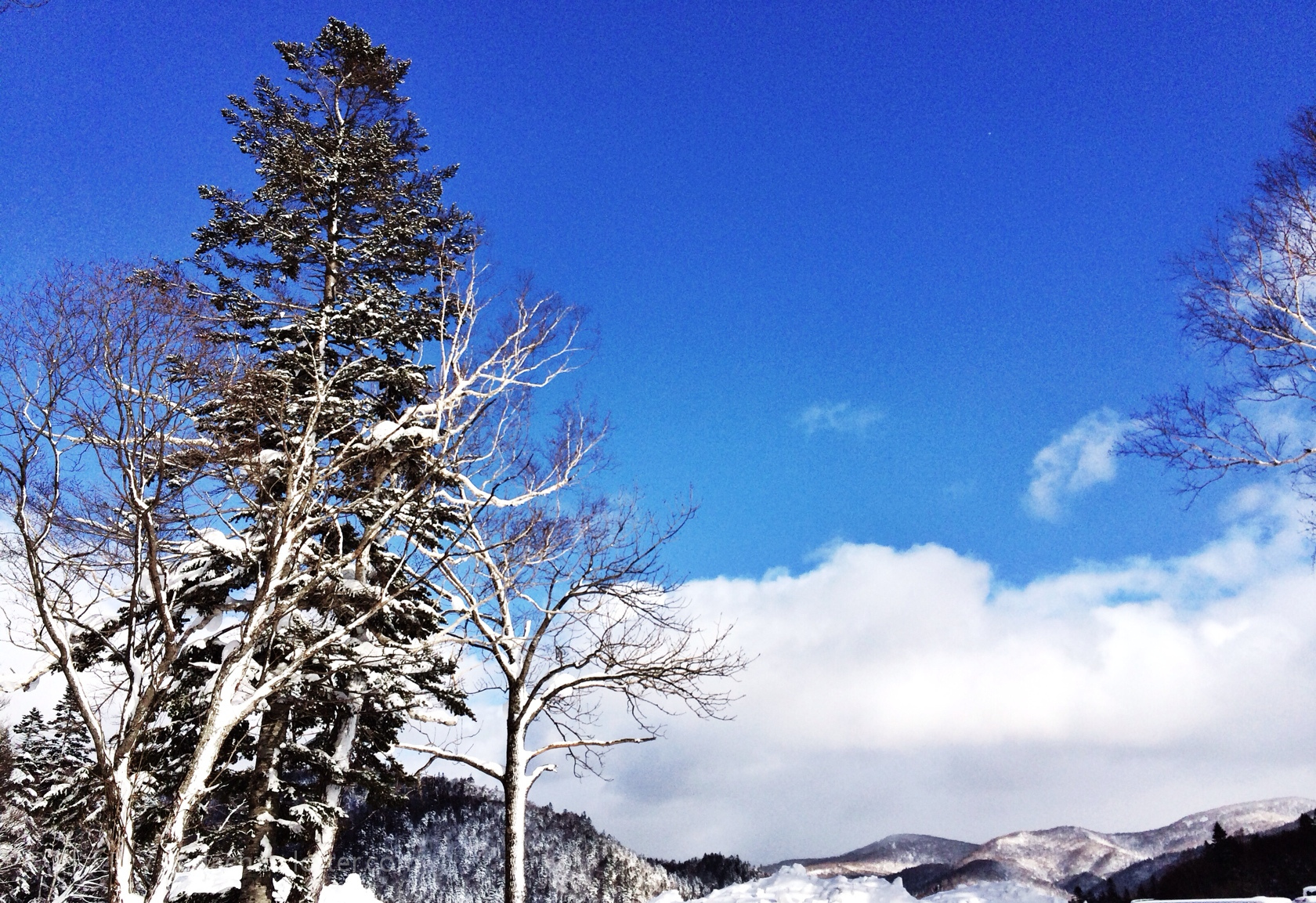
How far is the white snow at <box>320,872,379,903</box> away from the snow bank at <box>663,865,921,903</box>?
1339 centimetres

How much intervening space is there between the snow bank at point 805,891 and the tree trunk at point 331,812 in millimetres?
5902

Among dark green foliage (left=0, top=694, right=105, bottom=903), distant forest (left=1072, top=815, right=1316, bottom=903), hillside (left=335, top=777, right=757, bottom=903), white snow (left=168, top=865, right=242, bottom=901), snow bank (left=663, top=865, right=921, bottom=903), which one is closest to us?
white snow (left=168, top=865, right=242, bottom=901)

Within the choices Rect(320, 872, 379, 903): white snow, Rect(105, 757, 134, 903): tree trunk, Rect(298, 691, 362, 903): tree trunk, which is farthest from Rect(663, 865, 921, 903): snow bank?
Rect(320, 872, 379, 903): white snow

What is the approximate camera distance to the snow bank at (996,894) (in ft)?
51.6

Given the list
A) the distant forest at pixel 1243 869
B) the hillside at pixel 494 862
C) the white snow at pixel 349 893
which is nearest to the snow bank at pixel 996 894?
the white snow at pixel 349 893

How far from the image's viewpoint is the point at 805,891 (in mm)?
15148

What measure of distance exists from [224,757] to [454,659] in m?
3.39

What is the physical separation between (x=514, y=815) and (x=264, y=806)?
11.8 ft

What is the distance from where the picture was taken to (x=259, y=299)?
14758 mm

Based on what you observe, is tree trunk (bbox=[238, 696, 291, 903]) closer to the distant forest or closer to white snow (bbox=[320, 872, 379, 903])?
white snow (bbox=[320, 872, 379, 903])

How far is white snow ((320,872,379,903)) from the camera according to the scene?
77.6ft

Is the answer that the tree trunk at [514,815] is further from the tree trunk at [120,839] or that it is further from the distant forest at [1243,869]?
the distant forest at [1243,869]

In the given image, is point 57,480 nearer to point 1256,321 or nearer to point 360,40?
point 360,40

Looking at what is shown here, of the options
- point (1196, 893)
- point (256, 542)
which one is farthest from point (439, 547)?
point (1196, 893)
